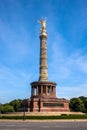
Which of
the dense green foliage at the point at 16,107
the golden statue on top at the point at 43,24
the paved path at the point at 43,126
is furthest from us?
the golden statue on top at the point at 43,24

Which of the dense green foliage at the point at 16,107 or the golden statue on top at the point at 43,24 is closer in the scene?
the dense green foliage at the point at 16,107

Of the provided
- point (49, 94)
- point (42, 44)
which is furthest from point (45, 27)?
point (49, 94)

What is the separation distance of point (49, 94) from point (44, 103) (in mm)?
4245

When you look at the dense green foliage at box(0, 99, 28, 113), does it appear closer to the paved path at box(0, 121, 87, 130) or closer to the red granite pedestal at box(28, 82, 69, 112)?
the red granite pedestal at box(28, 82, 69, 112)

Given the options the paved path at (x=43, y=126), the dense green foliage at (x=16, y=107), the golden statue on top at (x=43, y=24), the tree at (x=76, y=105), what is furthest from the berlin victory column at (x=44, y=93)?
the tree at (x=76, y=105)

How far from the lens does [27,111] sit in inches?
2261

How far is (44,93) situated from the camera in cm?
6075

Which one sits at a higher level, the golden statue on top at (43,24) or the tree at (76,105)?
the golden statue on top at (43,24)

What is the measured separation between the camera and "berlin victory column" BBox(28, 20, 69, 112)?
5731 centimetres

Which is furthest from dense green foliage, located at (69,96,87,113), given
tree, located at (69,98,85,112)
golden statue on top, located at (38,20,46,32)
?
golden statue on top, located at (38,20,46,32)

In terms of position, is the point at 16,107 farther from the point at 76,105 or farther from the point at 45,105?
the point at 45,105

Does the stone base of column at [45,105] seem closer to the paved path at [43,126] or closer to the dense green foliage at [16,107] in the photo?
the dense green foliage at [16,107]

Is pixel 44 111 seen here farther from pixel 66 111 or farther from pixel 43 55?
pixel 43 55

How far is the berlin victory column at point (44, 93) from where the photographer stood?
57.3 metres
